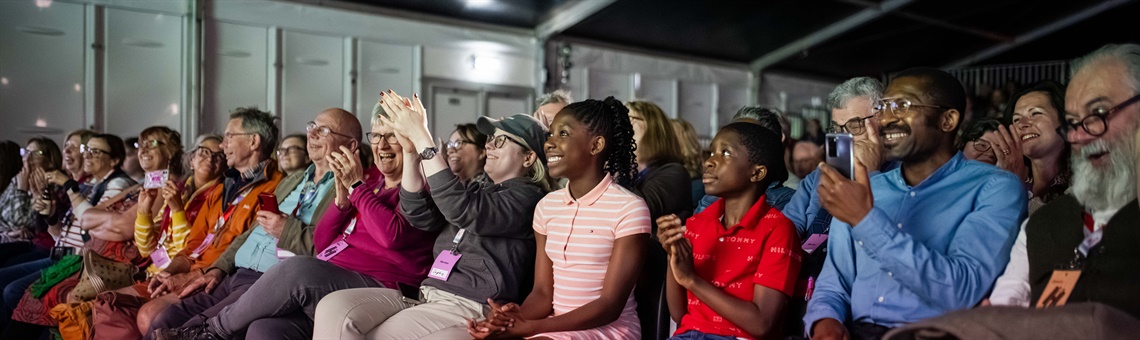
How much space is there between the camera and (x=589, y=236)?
242 centimetres

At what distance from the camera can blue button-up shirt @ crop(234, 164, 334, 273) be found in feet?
11.4

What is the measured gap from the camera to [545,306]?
2512 mm

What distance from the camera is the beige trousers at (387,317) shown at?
2502 mm

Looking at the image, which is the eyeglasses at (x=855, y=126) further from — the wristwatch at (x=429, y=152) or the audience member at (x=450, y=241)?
the wristwatch at (x=429, y=152)

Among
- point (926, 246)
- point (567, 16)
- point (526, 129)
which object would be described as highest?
point (567, 16)

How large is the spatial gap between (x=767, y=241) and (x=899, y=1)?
9421 mm

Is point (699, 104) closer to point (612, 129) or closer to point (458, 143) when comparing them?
point (458, 143)

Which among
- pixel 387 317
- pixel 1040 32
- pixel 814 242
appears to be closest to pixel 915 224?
pixel 814 242

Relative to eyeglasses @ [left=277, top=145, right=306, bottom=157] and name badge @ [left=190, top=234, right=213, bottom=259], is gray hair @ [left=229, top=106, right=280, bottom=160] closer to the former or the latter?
eyeglasses @ [left=277, top=145, right=306, bottom=157]

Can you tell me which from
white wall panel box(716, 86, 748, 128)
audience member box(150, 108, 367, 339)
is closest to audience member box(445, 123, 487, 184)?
audience member box(150, 108, 367, 339)

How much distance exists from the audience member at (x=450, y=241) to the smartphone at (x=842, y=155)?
1.20 metres

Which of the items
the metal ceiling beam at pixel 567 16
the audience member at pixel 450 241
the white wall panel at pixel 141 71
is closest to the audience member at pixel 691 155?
the audience member at pixel 450 241

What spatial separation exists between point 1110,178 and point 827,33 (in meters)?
10.5

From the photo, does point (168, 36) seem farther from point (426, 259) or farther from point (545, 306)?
point (545, 306)
